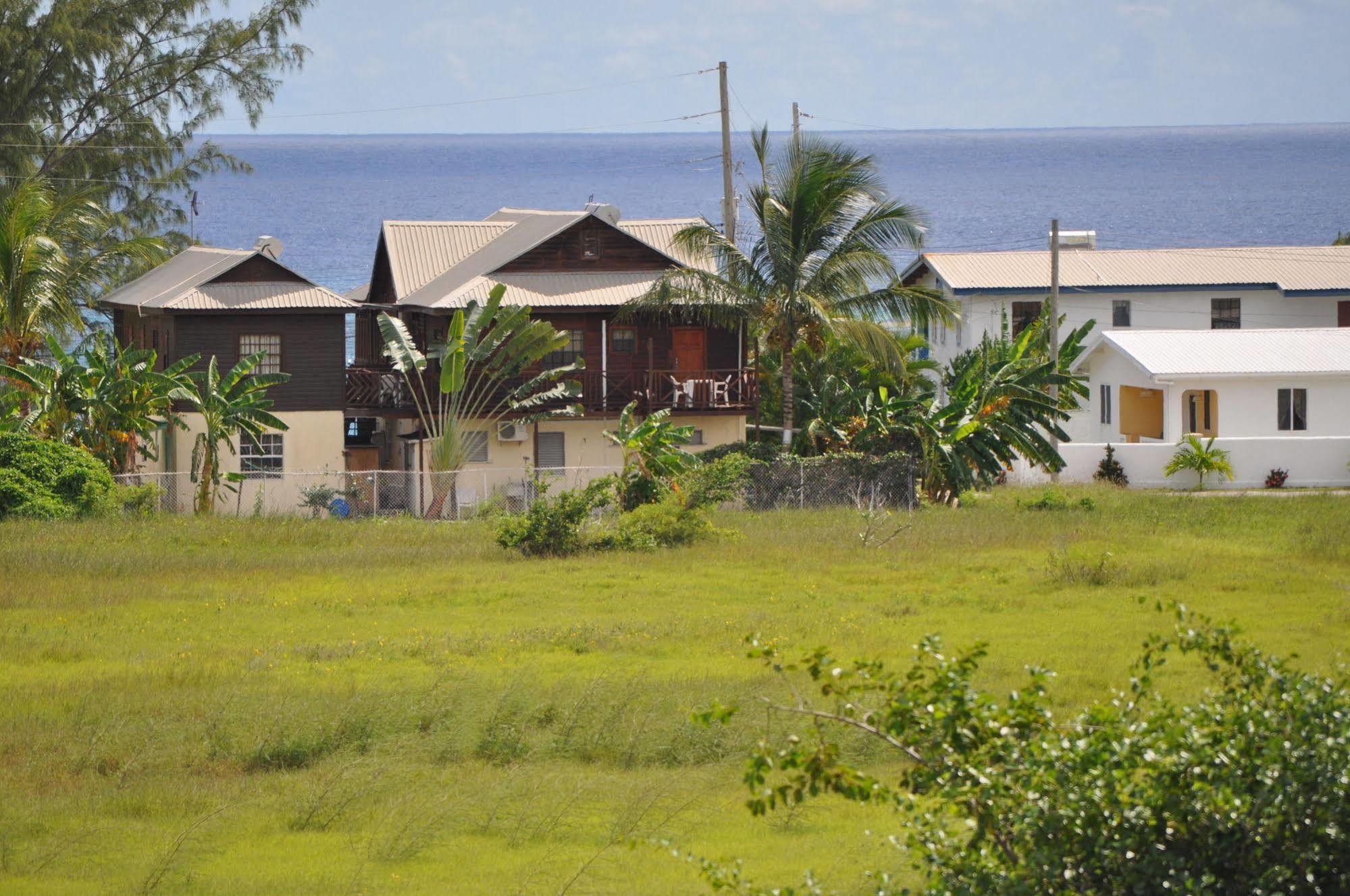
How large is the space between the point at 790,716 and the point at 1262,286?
143 ft

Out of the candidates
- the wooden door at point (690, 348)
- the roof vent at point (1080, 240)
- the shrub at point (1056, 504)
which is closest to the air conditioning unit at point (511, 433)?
the wooden door at point (690, 348)

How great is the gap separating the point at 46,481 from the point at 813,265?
15.8m

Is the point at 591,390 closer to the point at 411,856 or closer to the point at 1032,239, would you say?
the point at 411,856

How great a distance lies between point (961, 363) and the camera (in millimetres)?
34625

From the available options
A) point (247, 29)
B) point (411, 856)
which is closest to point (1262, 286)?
point (247, 29)

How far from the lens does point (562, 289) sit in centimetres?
3628

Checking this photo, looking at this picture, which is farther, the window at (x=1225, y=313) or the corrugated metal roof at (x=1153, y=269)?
the window at (x=1225, y=313)

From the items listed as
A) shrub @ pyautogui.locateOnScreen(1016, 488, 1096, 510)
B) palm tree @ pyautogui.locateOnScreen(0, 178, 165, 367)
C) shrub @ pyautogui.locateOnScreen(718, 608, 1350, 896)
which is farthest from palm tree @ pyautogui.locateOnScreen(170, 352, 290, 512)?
shrub @ pyautogui.locateOnScreen(718, 608, 1350, 896)

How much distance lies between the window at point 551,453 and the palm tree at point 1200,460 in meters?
13.8

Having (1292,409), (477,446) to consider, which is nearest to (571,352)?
(477,446)

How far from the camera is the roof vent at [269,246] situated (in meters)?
37.7

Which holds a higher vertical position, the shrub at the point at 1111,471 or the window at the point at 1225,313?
the window at the point at 1225,313

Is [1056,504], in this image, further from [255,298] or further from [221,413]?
[255,298]

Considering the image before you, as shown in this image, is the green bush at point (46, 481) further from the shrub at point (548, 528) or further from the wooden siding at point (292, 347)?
the shrub at point (548, 528)
